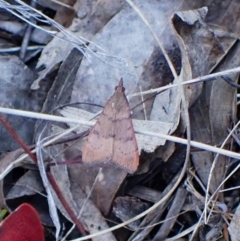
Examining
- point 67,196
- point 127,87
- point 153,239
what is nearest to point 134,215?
point 153,239

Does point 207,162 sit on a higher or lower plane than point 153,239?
higher

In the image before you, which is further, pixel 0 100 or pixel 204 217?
pixel 0 100

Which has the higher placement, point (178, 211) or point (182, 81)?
point (182, 81)

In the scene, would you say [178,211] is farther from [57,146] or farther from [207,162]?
[57,146]

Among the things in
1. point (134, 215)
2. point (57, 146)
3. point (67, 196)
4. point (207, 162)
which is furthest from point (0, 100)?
point (207, 162)

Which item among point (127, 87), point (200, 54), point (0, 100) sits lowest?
point (0, 100)

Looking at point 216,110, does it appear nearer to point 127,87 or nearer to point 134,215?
point 127,87
